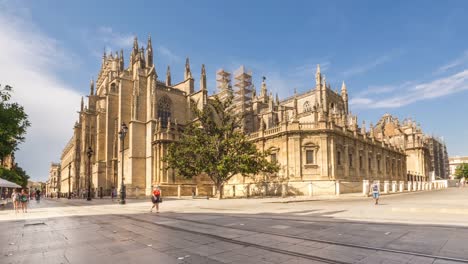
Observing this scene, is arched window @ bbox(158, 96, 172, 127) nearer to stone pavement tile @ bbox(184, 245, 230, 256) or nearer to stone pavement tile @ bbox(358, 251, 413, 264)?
stone pavement tile @ bbox(184, 245, 230, 256)

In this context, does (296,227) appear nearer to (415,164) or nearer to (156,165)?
(156,165)

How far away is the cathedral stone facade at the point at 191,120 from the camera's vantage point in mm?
31531

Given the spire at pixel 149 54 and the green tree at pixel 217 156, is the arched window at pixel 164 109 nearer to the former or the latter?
the spire at pixel 149 54

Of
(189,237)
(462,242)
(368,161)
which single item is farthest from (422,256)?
(368,161)

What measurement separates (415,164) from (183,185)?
180 feet

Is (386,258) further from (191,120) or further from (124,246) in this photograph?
(191,120)

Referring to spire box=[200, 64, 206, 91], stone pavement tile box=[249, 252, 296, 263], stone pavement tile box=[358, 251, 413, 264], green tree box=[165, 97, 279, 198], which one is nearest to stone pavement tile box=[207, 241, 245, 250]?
stone pavement tile box=[249, 252, 296, 263]

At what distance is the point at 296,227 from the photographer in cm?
924

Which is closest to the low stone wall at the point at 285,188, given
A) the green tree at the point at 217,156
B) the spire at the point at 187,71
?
the green tree at the point at 217,156

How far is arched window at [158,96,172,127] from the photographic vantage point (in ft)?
142

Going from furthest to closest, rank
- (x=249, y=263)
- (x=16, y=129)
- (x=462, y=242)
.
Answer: (x=16, y=129) → (x=462, y=242) → (x=249, y=263)

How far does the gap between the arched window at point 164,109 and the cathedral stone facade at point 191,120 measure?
15cm

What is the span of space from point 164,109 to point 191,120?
19.1 feet

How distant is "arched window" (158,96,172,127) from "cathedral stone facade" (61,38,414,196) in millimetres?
148
